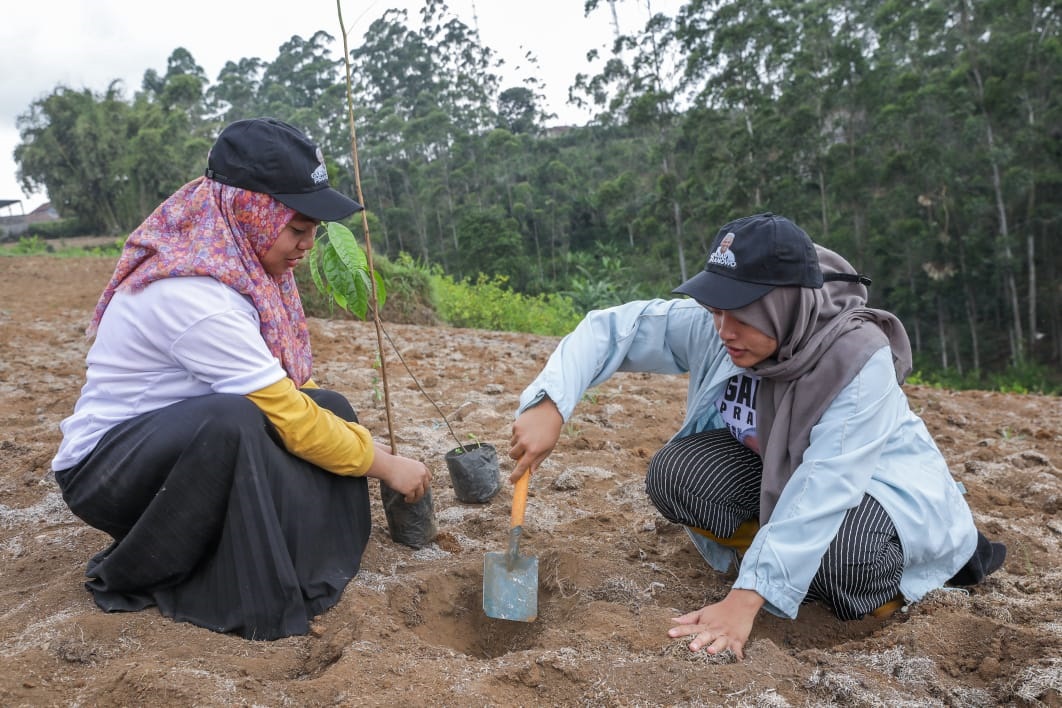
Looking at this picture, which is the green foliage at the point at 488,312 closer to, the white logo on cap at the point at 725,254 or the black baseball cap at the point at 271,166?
the black baseball cap at the point at 271,166

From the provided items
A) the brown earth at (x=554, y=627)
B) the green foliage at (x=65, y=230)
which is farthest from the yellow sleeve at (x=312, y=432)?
the green foliage at (x=65, y=230)

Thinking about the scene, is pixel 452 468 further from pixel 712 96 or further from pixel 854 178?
pixel 712 96

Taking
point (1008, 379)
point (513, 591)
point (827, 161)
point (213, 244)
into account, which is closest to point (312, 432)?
point (213, 244)

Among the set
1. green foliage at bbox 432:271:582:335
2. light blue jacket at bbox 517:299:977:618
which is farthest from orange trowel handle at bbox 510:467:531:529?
green foliage at bbox 432:271:582:335

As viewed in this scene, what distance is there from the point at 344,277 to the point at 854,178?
2029cm

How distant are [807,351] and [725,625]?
23.6 inches

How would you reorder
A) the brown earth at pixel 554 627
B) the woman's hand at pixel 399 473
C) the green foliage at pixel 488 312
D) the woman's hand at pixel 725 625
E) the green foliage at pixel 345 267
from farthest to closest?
the green foliage at pixel 488 312, the green foliage at pixel 345 267, the woman's hand at pixel 399 473, the woman's hand at pixel 725 625, the brown earth at pixel 554 627

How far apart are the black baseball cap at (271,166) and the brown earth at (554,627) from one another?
908 mm

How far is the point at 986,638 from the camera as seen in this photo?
168 centimetres

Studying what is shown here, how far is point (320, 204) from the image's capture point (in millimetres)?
1775

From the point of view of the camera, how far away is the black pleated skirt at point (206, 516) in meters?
1.65

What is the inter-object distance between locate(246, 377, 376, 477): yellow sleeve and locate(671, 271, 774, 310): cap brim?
0.81m

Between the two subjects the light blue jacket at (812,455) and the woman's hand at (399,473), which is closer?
the light blue jacket at (812,455)

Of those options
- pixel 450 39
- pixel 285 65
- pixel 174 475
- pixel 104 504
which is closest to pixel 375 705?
pixel 174 475
